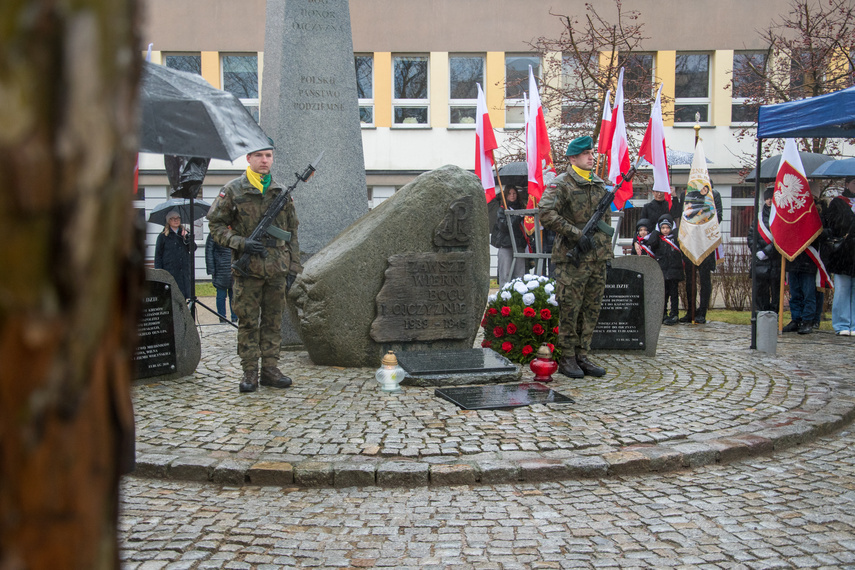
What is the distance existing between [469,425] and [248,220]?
265 centimetres

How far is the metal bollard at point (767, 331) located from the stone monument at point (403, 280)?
3287 millimetres

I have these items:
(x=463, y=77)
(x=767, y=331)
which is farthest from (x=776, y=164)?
(x=463, y=77)

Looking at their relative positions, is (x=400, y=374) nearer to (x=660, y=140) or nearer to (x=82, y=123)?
(x=660, y=140)

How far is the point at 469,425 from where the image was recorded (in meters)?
5.30

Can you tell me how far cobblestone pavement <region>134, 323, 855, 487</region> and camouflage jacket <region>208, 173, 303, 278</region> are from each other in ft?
3.63

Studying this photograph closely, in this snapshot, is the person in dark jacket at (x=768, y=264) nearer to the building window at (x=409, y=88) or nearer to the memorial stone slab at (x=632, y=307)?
the memorial stone slab at (x=632, y=307)

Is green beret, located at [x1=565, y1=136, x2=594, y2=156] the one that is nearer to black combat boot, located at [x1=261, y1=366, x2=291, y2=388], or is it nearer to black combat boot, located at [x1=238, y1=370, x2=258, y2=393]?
black combat boot, located at [x1=261, y1=366, x2=291, y2=388]

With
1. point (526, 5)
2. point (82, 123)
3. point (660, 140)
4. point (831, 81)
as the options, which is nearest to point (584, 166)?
point (660, 140)

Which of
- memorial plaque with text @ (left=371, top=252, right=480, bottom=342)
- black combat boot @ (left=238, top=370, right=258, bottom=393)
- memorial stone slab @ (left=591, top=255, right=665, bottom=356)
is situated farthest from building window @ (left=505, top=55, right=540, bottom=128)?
black combat boot @ (left=238, top=370, right=258, bottom=393)

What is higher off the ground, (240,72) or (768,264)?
(240,72)

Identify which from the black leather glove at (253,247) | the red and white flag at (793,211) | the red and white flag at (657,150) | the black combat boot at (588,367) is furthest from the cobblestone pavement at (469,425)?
the red and white flag at (793,211)

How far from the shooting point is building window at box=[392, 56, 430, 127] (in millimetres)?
23391

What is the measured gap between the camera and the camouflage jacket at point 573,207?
6910mm

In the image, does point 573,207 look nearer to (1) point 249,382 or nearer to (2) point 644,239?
(1) point 249,382
